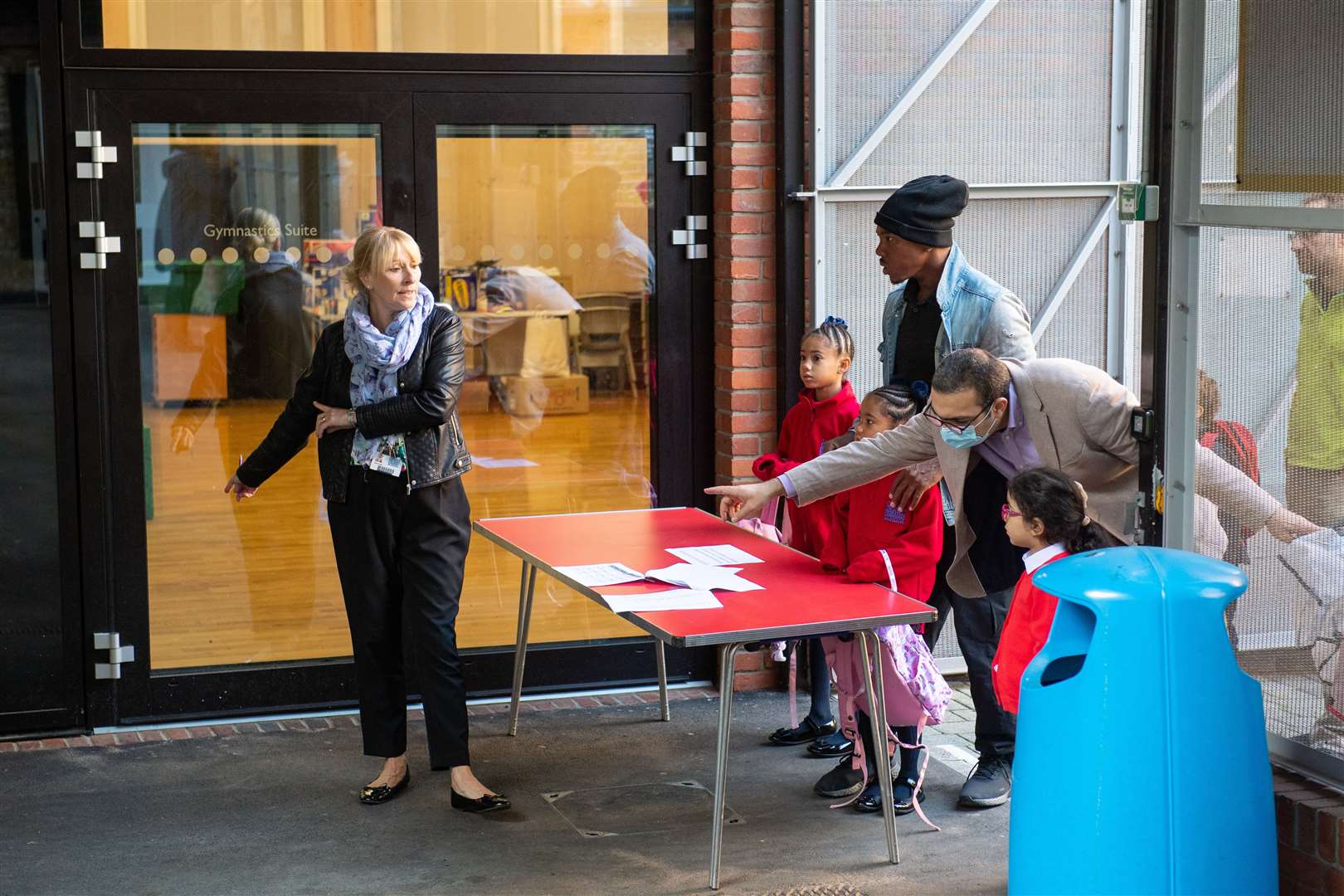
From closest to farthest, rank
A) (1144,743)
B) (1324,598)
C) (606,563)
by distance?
(1144,743), (1324,598), (606,563)

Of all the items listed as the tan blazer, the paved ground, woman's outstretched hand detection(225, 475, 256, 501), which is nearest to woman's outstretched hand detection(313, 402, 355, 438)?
woman's outstretched hand detection(225, 475, 256, 501)

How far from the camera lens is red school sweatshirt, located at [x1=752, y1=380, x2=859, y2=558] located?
574 cm

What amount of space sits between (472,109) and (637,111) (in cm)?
→ 66

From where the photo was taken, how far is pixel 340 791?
5590 mm

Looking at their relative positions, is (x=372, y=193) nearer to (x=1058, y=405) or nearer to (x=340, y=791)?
(x=340, y=791)

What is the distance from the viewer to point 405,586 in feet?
17.3

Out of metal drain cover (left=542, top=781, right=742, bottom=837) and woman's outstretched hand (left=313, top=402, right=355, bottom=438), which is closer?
woman's outstretched hand (left=313, top=402, right=355, bottom=438)

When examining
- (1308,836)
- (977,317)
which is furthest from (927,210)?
(1308,836)

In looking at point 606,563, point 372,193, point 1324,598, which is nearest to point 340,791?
point 606,563

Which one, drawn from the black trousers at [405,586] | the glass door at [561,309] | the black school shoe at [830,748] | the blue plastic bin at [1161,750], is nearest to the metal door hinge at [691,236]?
the glass door at [561,309]

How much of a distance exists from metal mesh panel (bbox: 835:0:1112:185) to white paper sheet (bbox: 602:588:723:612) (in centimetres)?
241

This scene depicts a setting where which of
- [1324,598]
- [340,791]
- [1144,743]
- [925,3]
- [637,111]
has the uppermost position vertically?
[925,3]

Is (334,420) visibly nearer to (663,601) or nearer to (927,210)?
(663,601)

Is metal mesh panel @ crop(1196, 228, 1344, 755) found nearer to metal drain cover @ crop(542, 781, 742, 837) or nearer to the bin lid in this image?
the bin lid
